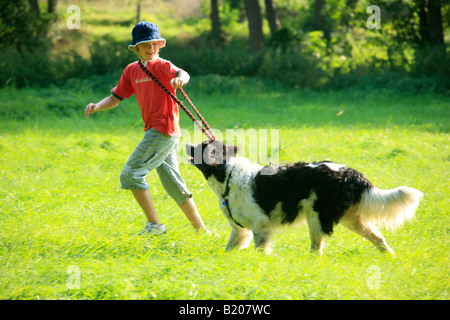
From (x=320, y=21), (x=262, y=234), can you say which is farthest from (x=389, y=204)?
(x=320, y=21)

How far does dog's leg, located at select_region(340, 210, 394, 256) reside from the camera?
4.08m

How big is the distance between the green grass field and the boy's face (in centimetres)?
170

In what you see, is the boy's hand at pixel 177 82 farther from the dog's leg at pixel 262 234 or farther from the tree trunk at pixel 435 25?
the tree trunk at pixel 435 25

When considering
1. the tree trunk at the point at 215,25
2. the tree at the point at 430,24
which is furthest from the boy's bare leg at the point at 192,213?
the tree trunk at the point at 215,25

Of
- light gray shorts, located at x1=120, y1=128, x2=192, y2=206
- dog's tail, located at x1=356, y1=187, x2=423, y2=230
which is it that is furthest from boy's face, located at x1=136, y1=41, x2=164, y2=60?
dog's tail, located at x1=356, y1=187, x2=423, y2=230

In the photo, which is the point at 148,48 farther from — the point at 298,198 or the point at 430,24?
the point at 430,24

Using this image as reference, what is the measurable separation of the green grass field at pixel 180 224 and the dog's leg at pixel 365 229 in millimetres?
122

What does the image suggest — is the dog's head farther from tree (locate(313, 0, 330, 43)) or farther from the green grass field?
tree (locate(313, 0, 330, 43))

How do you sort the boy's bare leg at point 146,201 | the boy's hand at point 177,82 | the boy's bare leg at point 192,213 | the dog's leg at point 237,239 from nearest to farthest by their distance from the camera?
the boy's hand at point 177,82, the dog's leg at point 237,239, the boy's bare leg at point 146,201, the boy's bare leg at point 192,213

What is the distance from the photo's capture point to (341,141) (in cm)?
862

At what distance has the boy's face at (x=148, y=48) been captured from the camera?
4.29 metres

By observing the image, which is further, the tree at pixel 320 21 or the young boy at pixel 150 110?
the tree at pixel 320 21
